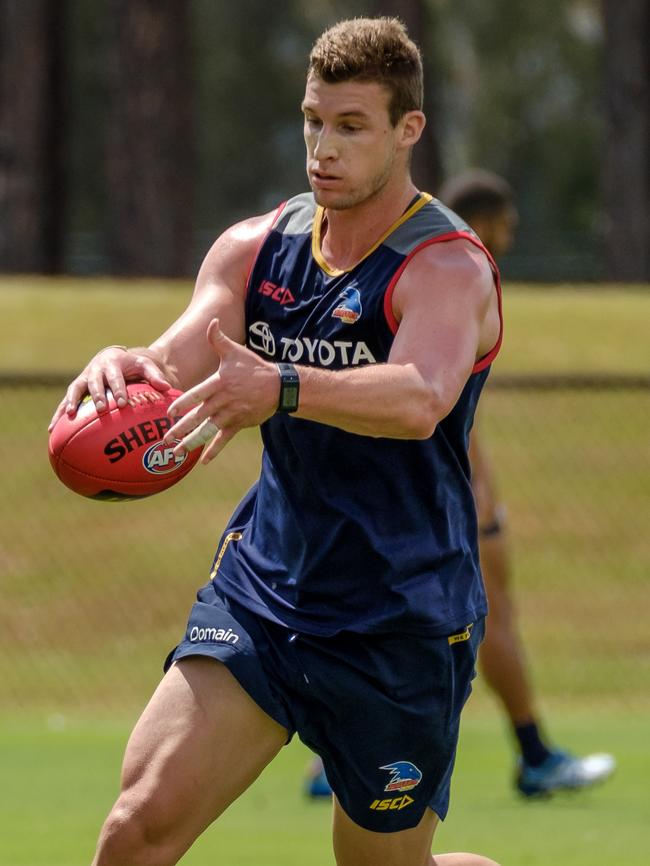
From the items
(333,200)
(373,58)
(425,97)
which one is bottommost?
(425,97)

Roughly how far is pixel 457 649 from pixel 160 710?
795mm

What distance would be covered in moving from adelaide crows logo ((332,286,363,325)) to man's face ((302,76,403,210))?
0.71ft

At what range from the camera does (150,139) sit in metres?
23.8

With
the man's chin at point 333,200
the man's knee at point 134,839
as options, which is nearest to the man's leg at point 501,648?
the man's chin at point 333,200

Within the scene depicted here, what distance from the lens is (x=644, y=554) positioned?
41.8 feet

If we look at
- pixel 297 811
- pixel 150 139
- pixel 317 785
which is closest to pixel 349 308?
pixel 297 811

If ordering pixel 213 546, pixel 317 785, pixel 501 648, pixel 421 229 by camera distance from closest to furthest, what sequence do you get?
pixel 421 229 < pixel 501 648 < pixel 317 785 < pixel 213 546

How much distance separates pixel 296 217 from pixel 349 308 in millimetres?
437

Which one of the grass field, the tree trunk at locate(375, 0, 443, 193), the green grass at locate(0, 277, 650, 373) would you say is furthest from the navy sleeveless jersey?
the tree trunk at locate(375, 0, 443, 193)

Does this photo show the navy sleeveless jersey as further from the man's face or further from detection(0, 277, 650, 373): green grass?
detection(0, 277, 650, 373): green grass

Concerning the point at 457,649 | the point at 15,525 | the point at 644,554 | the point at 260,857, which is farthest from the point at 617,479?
the point at 457,649

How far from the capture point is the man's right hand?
4.29 m

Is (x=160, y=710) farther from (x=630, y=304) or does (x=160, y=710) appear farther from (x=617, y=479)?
(x=630, y=304)

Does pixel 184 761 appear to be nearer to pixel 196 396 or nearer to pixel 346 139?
pixel 196 396
